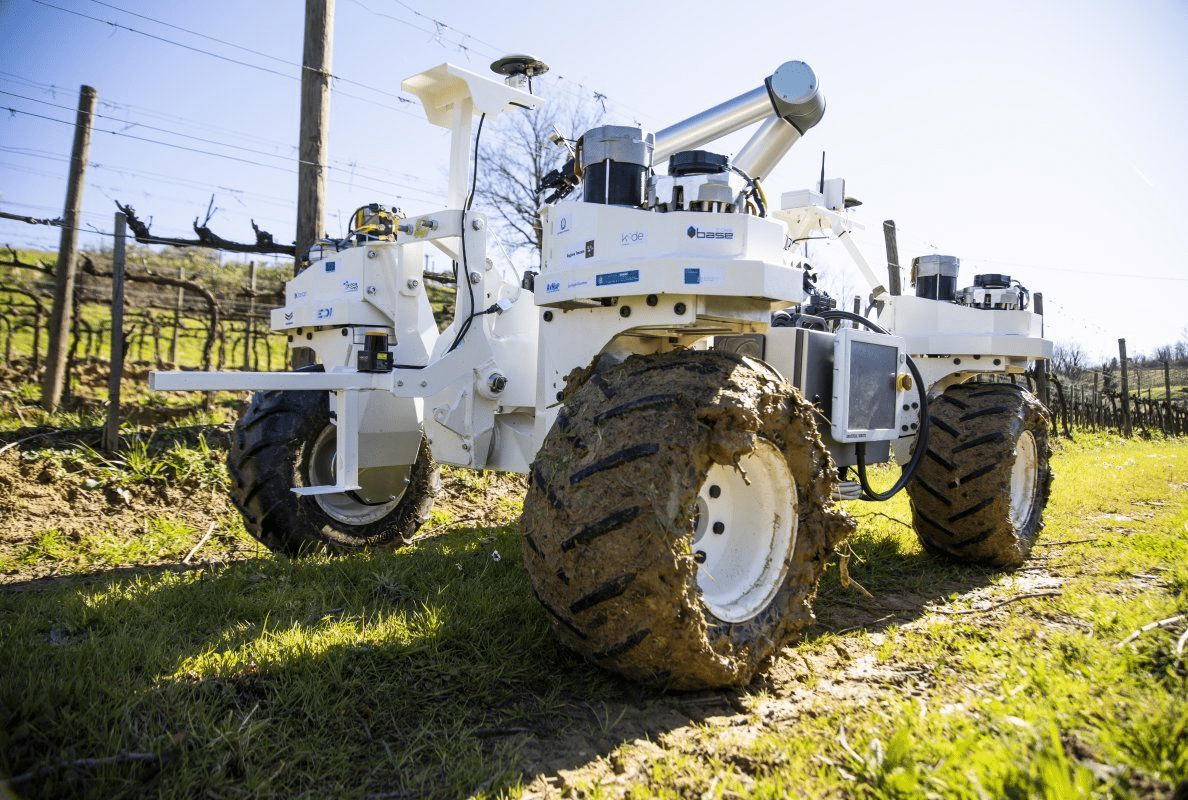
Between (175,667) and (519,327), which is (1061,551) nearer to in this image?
(519,327)

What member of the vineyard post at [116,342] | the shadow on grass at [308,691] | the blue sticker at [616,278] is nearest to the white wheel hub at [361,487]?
the shadow on grass at [308,691]

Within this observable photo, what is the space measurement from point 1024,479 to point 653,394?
13.6 ft

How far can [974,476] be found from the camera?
16.8ft

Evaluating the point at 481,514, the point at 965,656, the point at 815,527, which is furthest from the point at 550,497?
the point at 481,514

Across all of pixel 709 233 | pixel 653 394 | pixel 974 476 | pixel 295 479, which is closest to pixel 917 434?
pixel 974 476

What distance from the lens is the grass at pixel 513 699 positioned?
7.57 feet

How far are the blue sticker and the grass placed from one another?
151 centimetres

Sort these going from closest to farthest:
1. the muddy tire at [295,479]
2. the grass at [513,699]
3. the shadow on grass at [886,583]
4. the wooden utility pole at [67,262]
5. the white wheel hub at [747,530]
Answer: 1. the grass at [513,699]
2. the white wheel hub at [747,530]
3. the shadow on grass at [886,583]
4. the muddy tire at [295,479]
5. the wooden utility pole at [67,262]

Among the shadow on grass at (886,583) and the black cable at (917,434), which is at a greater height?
the black cable at (917,434)

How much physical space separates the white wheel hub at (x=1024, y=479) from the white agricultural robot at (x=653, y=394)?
0.02 metres

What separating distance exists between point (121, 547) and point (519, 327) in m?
3.22

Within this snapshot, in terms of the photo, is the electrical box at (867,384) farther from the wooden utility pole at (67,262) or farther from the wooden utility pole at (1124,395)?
the wooden utility pole at (1124,395)

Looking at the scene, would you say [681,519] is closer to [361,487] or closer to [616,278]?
[616,278]

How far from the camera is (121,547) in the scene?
5559 mm
